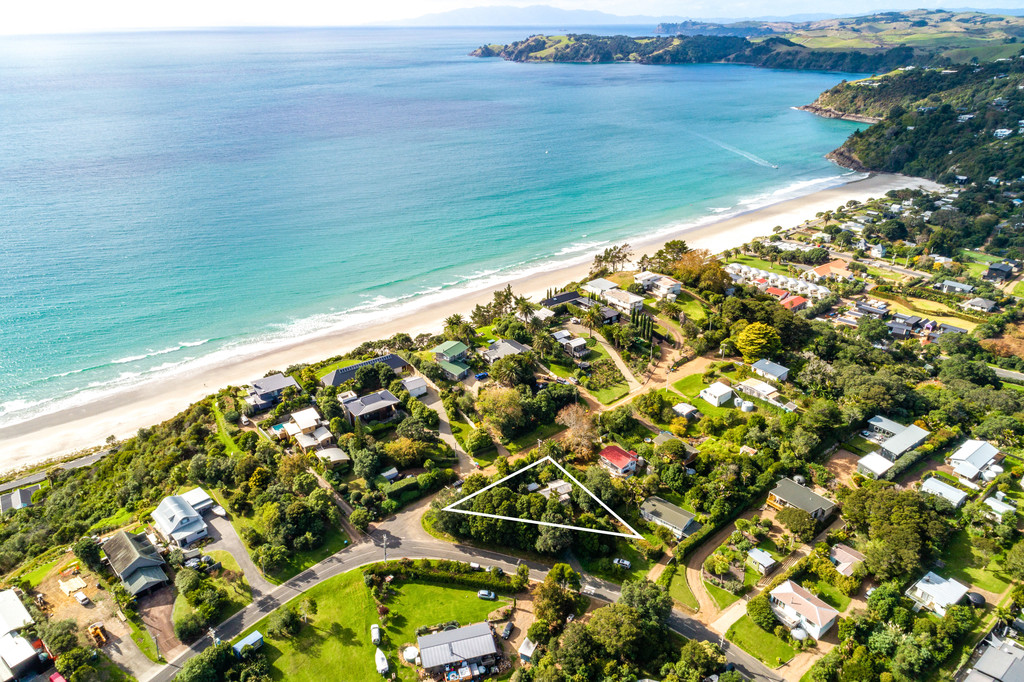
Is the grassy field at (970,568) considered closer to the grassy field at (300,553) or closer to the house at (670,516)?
the house at (670,516)

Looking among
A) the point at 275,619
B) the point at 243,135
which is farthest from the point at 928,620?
the point at 243,135

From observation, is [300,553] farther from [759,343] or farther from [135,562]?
[759,343]

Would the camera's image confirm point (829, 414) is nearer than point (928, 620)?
No

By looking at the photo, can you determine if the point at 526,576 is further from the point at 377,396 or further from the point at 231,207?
the point at 231,207

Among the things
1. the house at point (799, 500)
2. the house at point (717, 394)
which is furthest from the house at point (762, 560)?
the house at point (717, 394)

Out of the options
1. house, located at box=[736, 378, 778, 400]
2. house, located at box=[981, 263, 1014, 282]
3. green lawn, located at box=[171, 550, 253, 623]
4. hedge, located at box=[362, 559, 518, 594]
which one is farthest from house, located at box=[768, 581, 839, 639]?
house, located at box=[981, 263, 1014, 282]

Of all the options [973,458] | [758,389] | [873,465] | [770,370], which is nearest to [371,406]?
[758,389]
